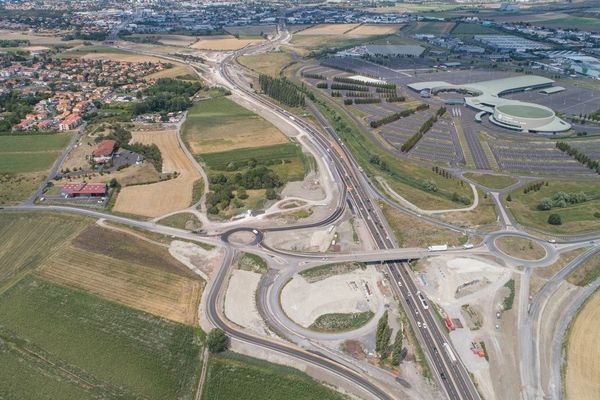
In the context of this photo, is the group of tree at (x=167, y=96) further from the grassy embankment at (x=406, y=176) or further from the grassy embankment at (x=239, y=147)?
the grassy embankment at (x=406, y=176)

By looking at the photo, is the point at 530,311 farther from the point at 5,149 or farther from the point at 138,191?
the point at 5,149

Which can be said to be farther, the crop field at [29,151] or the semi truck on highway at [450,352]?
the crop field at [29,151]

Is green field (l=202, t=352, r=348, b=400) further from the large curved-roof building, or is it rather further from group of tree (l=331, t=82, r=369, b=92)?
group of tree (l=331, t=82, r=369, b=92)

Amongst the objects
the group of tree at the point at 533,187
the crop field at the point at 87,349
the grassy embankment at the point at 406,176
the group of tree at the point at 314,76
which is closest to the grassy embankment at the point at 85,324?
the crop field at the point at 87,349

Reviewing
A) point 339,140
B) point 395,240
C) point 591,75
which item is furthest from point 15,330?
point 591,75

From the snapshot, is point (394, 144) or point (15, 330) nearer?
point (15, 330)

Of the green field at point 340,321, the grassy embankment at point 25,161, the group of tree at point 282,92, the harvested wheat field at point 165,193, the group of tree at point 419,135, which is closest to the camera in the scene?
the green field at point 340,321

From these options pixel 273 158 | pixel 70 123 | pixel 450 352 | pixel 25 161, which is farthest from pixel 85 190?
pixel 450 352
